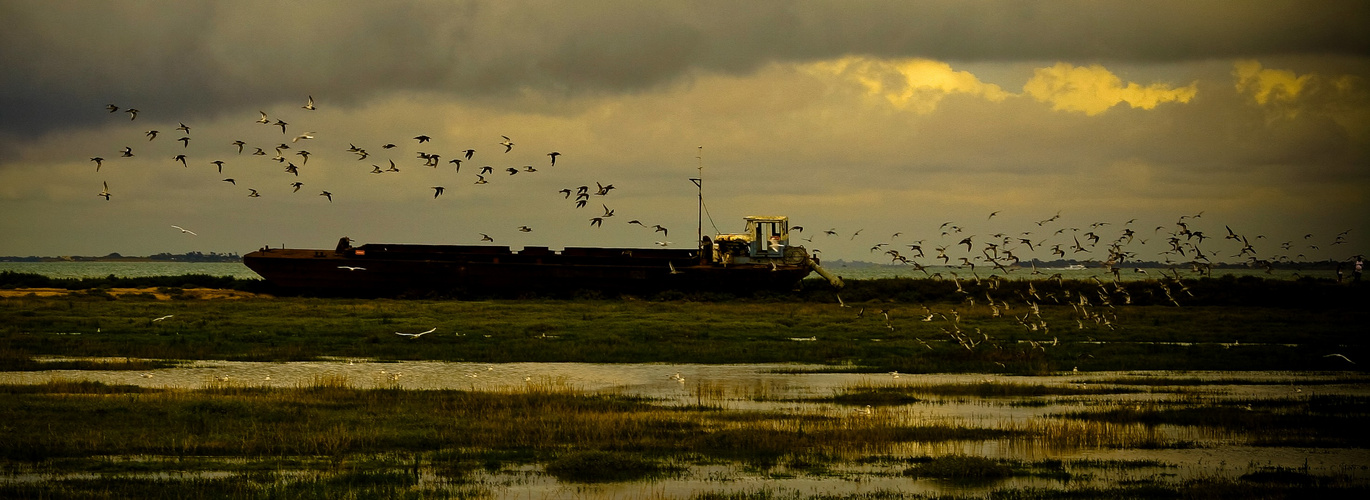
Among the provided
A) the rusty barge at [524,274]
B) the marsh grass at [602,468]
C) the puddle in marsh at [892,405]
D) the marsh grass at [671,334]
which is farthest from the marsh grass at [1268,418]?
the rusty barge at [524,274]

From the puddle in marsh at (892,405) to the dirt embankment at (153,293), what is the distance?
37.8 m

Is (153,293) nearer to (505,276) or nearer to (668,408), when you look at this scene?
(505,276)

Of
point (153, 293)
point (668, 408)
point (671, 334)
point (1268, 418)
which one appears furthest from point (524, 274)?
point (1268, 418)

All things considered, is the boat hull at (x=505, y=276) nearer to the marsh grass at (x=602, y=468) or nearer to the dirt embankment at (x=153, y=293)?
the dirt embankment at (x=153, y=293)

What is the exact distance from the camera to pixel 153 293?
7362 cm

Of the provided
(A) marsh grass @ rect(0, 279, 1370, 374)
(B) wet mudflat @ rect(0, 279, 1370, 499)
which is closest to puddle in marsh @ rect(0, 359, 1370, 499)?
(B) wet mudflat @ rect(0, 279, 1370, 499)

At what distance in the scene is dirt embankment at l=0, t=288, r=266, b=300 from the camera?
2825 inches

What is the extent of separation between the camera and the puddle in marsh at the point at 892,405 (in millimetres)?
19953

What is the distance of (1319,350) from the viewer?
143 feet

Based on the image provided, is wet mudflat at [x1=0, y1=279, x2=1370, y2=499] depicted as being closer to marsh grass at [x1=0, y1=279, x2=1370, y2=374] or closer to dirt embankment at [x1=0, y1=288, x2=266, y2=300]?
marsh grass at [x1=0, y1=279, x2=1370, y2=374]

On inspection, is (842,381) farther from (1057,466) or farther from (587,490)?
(587,490)

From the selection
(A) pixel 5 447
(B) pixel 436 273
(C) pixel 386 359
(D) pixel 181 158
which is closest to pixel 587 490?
(A) pixel 5 447

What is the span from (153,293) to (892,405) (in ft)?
190

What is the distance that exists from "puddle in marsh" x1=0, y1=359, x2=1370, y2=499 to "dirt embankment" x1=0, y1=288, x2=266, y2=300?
37770 mm
